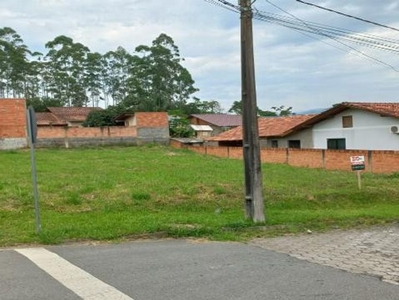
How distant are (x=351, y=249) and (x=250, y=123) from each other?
3.33 m

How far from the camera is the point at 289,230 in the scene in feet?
31.0

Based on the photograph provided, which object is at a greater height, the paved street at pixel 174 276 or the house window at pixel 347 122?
the house window at pixel 347 122

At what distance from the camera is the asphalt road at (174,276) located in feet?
16.5

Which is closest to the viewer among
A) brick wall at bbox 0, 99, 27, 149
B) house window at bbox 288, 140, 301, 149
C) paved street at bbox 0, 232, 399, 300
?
paved street at bbox 0, 232, 399, 300

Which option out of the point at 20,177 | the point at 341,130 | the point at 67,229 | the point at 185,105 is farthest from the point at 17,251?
the point at 185,105

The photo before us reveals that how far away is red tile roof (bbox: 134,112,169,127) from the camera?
42.3 metres

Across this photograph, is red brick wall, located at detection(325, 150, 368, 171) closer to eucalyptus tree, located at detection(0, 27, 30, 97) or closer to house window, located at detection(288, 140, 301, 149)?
house window, located at detection(288, 140, 301, 149)

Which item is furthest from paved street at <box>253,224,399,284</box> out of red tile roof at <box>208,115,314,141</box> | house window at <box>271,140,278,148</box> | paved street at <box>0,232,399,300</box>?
house window at <box>271,140,278,148</box>

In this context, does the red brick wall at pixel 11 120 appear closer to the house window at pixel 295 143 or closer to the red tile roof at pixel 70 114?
the house window at pixel 295 143

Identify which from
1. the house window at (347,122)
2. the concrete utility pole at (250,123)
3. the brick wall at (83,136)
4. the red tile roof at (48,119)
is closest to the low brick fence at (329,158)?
the house window at (347,122)

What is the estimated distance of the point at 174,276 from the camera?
577cm

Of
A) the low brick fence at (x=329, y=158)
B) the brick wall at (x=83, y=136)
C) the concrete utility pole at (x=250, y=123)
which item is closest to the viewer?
the concrete utility pole at (x=250, y=123)

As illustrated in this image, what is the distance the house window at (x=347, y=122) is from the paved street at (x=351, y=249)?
2044 centimetres

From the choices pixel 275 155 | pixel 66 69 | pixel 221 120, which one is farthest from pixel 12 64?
pixel 275 155
